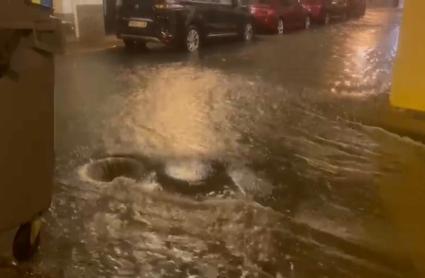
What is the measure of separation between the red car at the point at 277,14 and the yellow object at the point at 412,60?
376 inches

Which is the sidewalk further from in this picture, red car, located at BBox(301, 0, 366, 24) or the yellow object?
red car, located at BBox(301, 0, 366, 24)

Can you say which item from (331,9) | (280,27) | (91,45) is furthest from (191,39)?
(331,9)

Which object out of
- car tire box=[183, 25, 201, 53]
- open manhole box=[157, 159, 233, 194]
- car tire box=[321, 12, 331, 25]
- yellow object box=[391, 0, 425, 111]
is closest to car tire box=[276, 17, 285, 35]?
car tire box=[321, 12, 331, 25]

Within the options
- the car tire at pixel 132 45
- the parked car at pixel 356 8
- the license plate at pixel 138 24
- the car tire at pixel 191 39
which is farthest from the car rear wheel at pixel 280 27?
the parked car at pixel 356 8

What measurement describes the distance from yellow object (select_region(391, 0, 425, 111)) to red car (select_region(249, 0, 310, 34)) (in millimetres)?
9558

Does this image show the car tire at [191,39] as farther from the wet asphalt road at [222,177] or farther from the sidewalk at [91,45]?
the wet asphalt road at [222,177]

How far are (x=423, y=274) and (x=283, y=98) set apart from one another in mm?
4746

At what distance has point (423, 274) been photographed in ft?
12.3

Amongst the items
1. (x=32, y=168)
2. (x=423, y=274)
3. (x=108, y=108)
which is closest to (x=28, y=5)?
(x=32, y=168)

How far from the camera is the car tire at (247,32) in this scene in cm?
1588

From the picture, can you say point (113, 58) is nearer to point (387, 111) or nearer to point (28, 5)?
point (387, 111)

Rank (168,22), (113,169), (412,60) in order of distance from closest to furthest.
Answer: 1. (113,169)
2. (412,60)
3. (168,22)

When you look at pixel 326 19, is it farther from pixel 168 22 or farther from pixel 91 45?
pixel 91 45

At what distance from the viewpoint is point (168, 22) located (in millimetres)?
12719
